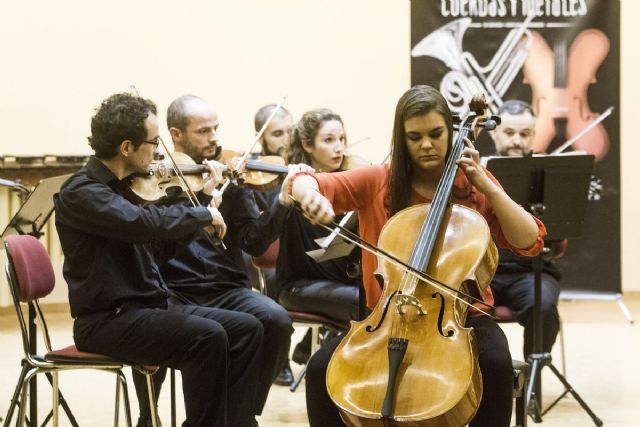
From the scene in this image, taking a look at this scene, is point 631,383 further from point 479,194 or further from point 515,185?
point 479,194

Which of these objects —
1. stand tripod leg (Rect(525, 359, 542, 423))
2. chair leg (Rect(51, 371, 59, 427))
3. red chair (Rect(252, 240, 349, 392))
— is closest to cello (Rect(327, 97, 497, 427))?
red chair (Rect(252, 240, 349, 392))

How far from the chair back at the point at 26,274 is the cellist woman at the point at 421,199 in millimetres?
1019

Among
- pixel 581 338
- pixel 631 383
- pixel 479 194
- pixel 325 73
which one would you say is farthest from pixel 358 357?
pixel 325 73

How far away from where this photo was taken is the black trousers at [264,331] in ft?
11.5

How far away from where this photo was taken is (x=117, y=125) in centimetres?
301

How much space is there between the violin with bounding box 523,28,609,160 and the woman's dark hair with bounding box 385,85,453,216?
4.10 meters

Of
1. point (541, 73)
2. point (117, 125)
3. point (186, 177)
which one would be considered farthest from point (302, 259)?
point (541, 73)

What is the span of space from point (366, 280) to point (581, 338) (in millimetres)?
3291

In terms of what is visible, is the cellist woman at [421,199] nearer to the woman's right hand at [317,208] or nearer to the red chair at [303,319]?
the woman's right hand at [317,208]

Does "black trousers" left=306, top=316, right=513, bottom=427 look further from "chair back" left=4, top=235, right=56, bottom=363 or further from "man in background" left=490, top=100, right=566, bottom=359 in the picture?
"man in background" left=490, top=100, right=566, bottom=359

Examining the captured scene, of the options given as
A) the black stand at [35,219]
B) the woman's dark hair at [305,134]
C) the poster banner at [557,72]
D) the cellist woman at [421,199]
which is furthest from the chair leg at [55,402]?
the poster banner at [557,72]

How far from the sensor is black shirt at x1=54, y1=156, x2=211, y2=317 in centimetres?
289

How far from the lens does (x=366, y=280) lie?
268 cm

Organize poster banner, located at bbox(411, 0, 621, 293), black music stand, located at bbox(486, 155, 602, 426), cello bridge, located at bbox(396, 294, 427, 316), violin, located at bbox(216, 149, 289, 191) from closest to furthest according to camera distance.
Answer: cello bridge, located at bbox(396, 294, 427, 316) < black music stand, located at bbox(486, 155, 602, 426) < violin, located at bbox(216, 149, 289, 191) < poster banner, located at bbox(411, 0, 621, 293)
